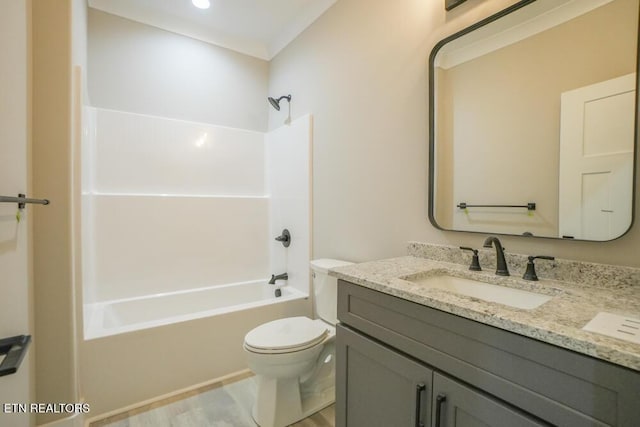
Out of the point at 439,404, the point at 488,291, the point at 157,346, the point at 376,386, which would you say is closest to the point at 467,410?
the point at 439,404

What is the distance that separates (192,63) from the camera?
2.61 meters

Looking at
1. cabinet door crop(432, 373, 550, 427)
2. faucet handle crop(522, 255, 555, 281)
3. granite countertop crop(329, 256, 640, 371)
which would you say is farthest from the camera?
faucet handle crop(522, 255, 555, 281)

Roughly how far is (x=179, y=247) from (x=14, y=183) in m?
1.54

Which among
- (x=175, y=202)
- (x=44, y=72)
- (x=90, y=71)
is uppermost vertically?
(x=90, y=71)

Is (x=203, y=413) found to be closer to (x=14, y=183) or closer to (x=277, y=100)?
(x=14, y=183)

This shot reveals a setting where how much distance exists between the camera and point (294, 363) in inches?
58.9

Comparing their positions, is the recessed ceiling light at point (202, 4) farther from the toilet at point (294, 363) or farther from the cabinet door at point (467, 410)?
the cabinet door at point (467, 410)

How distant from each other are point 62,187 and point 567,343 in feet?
6.22

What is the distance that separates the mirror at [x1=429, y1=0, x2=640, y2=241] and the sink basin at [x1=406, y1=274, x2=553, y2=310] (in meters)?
0.25

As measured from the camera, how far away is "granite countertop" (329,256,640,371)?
0.58 m

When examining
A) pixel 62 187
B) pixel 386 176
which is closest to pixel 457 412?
pixel 386 176

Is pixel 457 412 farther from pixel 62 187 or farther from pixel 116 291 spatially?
pixel 116 291

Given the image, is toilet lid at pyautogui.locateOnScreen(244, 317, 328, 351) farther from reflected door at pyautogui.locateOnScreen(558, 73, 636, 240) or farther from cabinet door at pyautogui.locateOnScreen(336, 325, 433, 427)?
reflected door at pyautogui.locateOnScreen(558, 73, 636, 240)

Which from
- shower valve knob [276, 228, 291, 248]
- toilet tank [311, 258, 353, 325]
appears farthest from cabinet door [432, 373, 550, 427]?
shower valve knob [276, 228, 291, 248]
